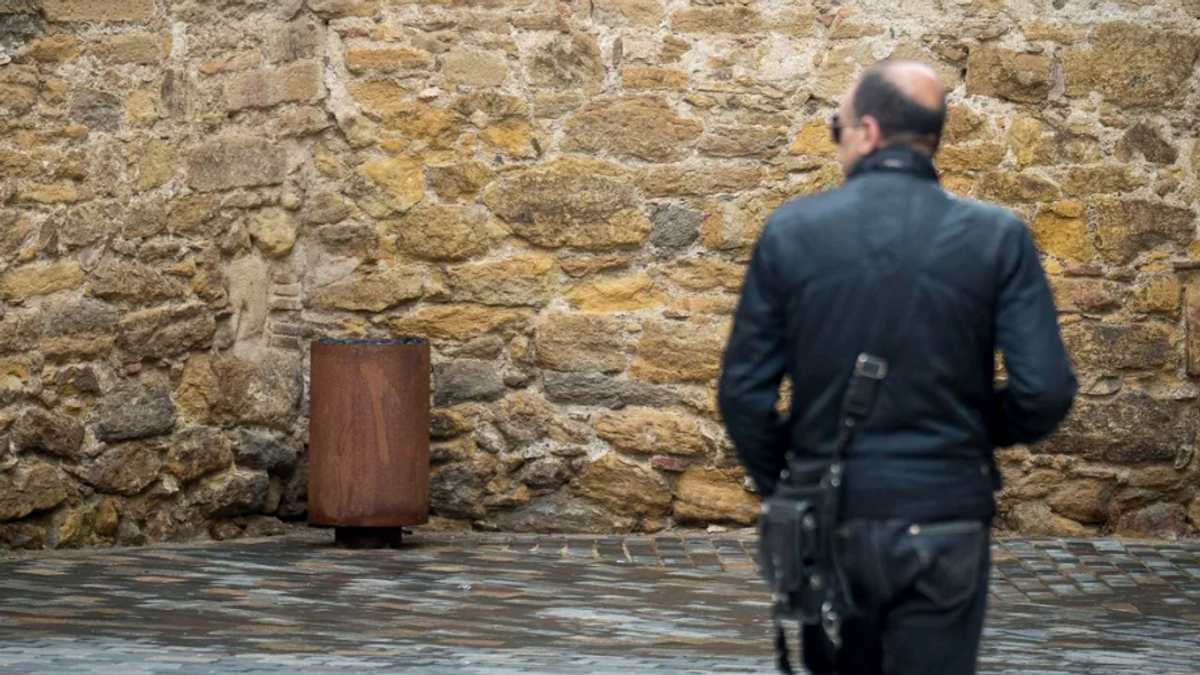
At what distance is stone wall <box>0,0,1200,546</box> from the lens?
346 inches

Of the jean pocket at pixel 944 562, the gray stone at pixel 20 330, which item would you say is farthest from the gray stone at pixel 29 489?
the jean pocket at pixel 944 562

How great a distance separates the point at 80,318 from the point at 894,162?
16.7ft

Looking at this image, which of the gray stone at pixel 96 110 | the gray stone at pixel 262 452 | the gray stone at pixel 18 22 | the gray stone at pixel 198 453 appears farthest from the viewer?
the gray stone at pixel 262 452

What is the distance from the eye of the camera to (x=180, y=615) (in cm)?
649

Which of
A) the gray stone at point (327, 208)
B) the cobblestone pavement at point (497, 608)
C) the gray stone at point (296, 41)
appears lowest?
the cobblestone pavement at point (497, 608)

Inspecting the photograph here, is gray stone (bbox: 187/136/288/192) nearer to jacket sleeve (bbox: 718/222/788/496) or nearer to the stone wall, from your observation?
the stone wall

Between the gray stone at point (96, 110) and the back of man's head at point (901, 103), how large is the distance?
503 centimetres

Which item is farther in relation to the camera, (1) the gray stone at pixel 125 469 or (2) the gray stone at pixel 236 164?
(2) the gray stone at pixel 236 164

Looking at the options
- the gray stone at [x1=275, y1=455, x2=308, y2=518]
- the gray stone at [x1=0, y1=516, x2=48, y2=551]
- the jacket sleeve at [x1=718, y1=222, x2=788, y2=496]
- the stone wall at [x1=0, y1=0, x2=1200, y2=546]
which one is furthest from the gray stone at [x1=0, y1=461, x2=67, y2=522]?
the jacket sleeve at [x1=718, y1=222, x2=788, y2=496]

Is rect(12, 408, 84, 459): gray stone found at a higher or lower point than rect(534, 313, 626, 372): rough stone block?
lower

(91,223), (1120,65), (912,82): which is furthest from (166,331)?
(912,82)

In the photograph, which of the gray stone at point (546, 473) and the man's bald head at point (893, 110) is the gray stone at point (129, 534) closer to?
the gray stone at point (546, 473)

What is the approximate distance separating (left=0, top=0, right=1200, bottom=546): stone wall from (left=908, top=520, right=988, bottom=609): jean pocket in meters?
5.48

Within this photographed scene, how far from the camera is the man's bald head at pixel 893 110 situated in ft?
11.5
